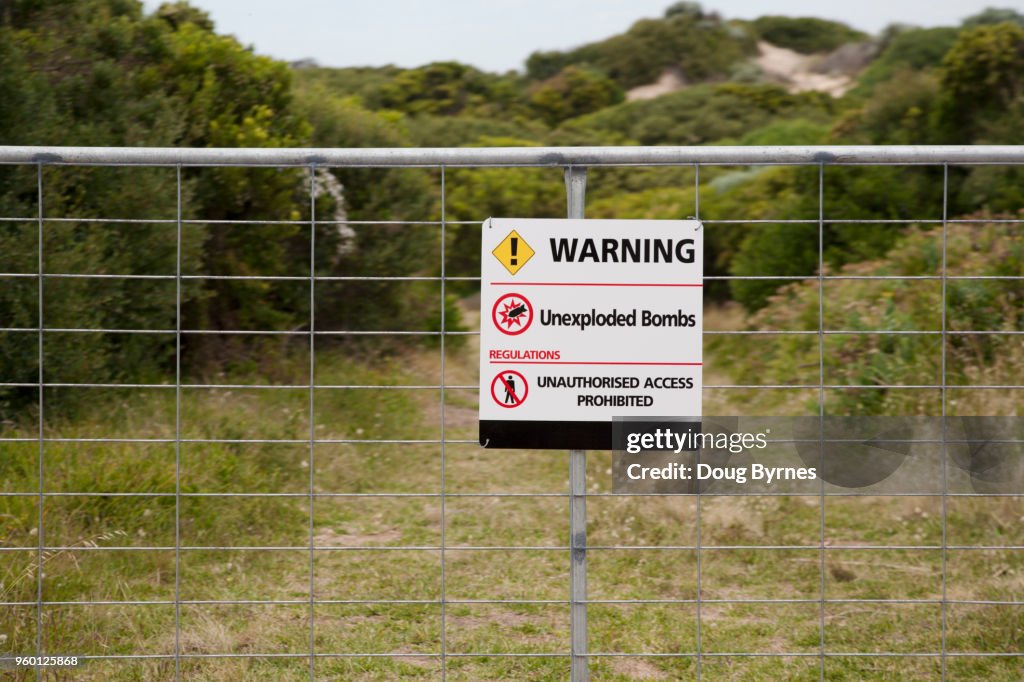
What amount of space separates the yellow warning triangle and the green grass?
3.50ft

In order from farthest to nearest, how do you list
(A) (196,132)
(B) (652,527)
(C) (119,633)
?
(A) (196,132), (B) (652,527), (C) (119,633)

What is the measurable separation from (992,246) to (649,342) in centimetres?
721

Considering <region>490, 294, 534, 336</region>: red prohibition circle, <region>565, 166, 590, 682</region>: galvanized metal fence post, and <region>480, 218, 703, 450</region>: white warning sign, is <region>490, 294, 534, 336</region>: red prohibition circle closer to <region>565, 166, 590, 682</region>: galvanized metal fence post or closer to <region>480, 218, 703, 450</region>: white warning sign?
<region>480, 218, 703, 450</region>: white warning sign

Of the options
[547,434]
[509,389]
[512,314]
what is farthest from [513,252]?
[547,434]

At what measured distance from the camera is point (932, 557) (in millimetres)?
6148

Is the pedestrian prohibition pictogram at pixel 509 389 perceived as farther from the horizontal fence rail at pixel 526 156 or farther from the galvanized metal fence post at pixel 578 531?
the horizontal fence rail at pixel 526 156

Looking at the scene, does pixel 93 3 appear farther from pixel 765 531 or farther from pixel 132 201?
pixel 765 531

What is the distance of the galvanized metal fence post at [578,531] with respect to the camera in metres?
3.29

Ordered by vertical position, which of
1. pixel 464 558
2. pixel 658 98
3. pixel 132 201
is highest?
pixel 658 98

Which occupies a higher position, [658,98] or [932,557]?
[658,98]

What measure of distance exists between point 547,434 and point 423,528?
394 cm

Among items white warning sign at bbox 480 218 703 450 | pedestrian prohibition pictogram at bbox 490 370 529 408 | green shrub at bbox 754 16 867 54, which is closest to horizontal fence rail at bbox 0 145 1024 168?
white warning sign at bbox 480 218 703 450

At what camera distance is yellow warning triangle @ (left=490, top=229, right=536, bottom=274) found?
3.26m

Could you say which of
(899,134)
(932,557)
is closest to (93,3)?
(932,557)
